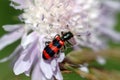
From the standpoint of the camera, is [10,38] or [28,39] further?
[10,38]

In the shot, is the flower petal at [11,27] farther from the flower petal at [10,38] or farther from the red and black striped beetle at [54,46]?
the red and black striped beetle at [54,46]

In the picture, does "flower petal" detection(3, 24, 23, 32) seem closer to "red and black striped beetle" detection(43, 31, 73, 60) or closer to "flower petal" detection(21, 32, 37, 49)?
"flower petal" detection(21, 32, 37, 49)

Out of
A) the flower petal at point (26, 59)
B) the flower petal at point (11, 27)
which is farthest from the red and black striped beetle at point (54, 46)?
the flower petal at point (11, 27)

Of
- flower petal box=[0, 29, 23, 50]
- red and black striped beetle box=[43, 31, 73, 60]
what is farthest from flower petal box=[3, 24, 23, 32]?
red and black striped beetle box=[43, 31, 73, 60]

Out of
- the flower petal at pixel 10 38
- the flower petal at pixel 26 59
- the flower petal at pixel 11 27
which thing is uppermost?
the flower petal at pixel 11 27

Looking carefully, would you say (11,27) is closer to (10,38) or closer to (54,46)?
(10,38)

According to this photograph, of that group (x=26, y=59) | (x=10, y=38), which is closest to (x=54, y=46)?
(x=26, y=59)

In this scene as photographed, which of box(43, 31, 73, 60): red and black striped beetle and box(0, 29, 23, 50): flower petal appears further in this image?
box(0, 29, 23, 50): flower petal

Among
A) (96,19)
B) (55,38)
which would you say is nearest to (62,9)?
(55,38)

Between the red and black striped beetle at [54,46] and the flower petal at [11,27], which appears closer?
the red and black striped beetle at [54,46]
